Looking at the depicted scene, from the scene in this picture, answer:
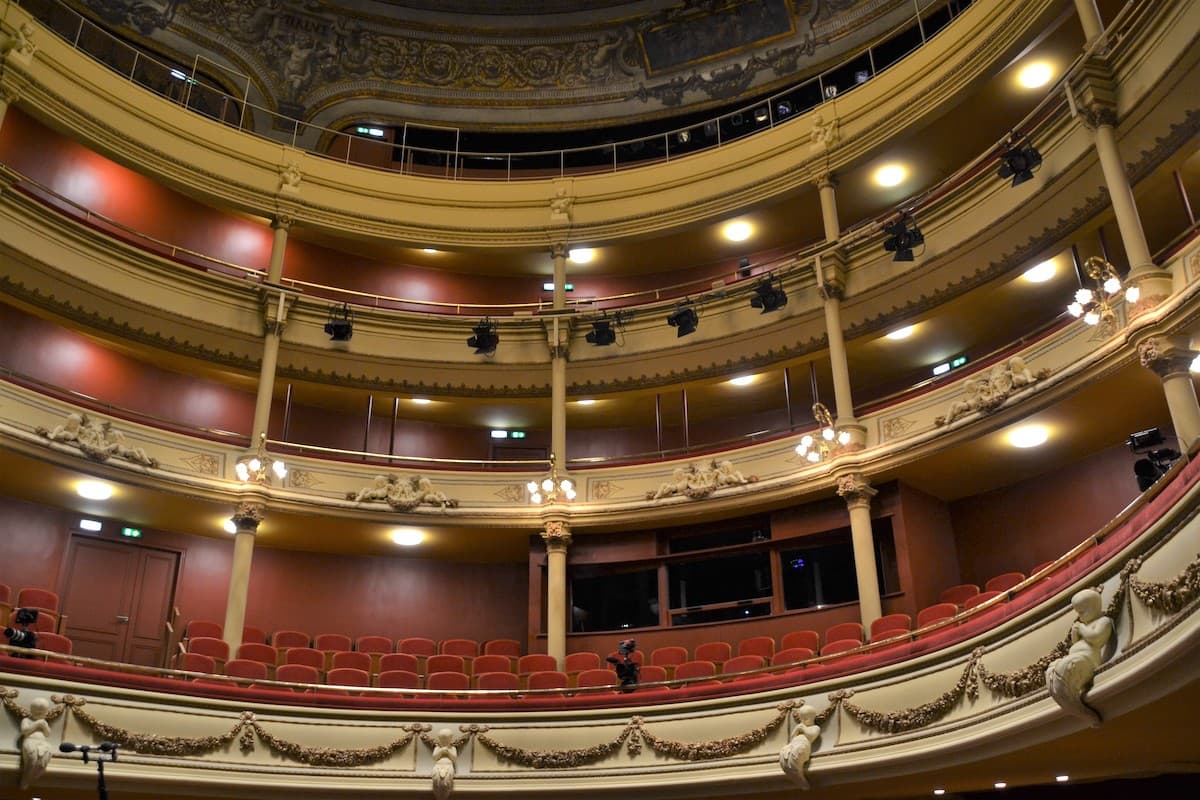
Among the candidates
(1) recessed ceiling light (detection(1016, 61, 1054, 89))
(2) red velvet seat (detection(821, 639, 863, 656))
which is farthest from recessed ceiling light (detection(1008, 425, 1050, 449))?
(1) recessed ceiling light (detection(1016, 61, 1054, 89))

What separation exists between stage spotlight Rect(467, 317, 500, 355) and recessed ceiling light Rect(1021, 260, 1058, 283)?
870cm

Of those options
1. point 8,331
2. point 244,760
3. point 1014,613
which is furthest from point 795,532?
point 8,331

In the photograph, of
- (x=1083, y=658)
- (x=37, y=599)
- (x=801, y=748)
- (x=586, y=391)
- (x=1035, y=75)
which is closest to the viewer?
(x=1083, y=658)

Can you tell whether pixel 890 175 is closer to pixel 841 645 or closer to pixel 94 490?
pixel 841 645

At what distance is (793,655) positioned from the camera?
13.4 meters

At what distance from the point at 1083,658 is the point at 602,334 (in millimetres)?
11617

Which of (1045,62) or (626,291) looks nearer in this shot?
(1045,62)

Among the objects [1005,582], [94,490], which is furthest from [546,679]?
[94,490]

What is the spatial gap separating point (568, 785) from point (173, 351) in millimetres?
10267

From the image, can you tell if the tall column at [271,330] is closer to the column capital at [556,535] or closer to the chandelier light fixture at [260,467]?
the chandelier light fixture at [260,467]

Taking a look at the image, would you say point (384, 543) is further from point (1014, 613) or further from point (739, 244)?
point (1014, 613)

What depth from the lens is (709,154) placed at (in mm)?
19578

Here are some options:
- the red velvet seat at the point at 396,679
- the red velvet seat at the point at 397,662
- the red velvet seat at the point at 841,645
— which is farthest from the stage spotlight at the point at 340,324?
the red velvet seat at the point at 841,645

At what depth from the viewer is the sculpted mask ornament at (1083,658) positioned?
761 centimetres
